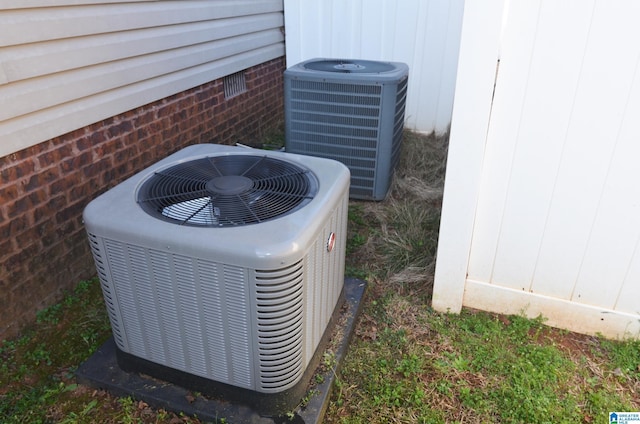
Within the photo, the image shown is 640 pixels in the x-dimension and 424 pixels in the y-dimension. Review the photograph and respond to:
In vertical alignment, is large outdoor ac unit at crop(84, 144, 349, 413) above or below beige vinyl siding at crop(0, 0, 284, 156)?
below

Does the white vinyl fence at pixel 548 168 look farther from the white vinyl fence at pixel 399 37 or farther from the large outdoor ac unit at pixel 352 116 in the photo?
the white vinyl fence at pixel 399 37

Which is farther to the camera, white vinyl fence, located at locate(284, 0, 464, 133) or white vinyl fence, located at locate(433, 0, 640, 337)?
white vinyl fence, located at locate(284, 0, 464, 133)

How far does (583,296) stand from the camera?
2.18 m

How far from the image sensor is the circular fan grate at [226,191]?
1.56m

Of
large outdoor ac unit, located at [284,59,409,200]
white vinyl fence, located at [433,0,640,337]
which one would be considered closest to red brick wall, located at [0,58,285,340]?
large outdoor ac unit, located at [284,59,409,200]

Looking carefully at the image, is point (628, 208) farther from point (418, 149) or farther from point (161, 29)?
point (161, 29)

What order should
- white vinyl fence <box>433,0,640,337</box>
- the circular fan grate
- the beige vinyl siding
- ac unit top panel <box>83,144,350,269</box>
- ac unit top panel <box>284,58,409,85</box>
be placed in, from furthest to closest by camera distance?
1. ac unit top panel <box>284,58,409,85</box>
2. the beige vinyl siding
3. white vinyl fence <box>433,0,640,337</box>
4. the circular fan grate
5. ac unit top panel <box>83,144,350,269</box>

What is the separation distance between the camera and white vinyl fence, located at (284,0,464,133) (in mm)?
4516

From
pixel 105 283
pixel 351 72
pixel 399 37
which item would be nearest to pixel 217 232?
pixel 105 283

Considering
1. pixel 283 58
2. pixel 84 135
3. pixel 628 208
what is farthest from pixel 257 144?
pixel 628 208

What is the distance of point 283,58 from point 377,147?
7.54 ft

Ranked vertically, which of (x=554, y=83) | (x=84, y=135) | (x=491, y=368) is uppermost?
(x=554, y=83)

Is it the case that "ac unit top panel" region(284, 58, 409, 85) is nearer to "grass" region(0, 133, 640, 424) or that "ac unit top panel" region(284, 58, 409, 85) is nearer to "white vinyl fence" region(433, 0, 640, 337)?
"white vinyl fence" region(433, 0, 640, 337)

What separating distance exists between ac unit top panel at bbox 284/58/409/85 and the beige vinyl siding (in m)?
0.77
